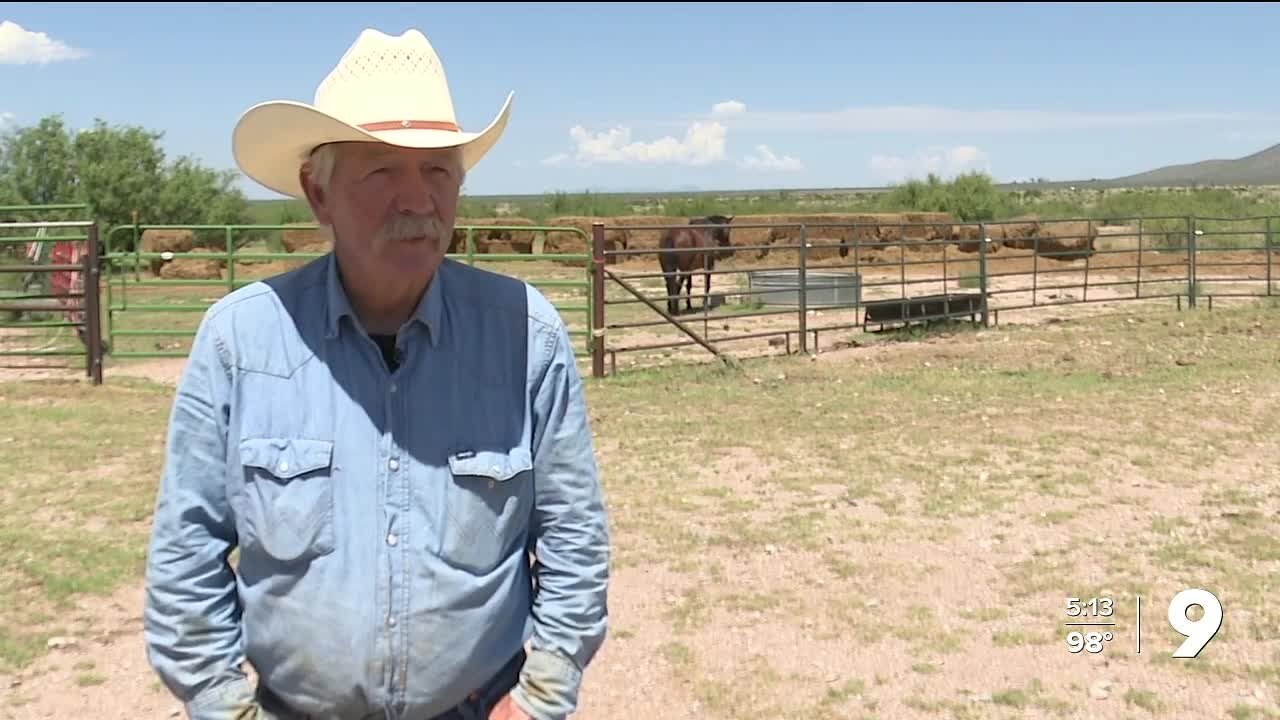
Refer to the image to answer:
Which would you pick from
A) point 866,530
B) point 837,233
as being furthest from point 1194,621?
point 837,233

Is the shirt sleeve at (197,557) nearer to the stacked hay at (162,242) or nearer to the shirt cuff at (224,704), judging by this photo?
the shirt cuff at (224,704)

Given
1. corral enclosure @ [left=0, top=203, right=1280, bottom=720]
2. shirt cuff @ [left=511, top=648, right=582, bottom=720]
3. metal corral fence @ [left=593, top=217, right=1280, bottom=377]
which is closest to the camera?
shirt cuff @ [left=511, top=648, right=582, bottom=720]

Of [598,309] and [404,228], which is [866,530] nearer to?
[404,228]

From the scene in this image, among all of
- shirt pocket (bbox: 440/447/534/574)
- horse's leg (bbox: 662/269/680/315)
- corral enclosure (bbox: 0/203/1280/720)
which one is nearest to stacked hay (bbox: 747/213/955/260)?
horse's leg (bbox: 662/269/680/315)

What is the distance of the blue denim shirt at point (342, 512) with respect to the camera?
5.81ft

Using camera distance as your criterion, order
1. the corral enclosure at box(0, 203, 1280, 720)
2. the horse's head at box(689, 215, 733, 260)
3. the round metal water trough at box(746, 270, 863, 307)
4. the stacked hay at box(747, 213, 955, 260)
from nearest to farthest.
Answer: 1. the corral enclosure at box(0, 203, 1280, 720)
2. the round metal water trough at box(746, 270, 863, 307)
3. the horse's head at box(689, 215, 733, 260)
4. the stacked hay at box(747, 213, 955, 260)

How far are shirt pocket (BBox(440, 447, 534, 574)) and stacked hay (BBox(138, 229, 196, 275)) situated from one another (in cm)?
2124

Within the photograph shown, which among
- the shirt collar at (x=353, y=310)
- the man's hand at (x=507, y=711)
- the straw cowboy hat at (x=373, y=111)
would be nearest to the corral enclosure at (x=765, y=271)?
the straw cowboy hat at (x=373, y=111)

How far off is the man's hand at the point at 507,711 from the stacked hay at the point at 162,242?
835 inches

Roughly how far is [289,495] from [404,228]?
41 centimetres

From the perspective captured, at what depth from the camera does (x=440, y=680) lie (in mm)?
1817

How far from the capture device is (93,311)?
440 inches

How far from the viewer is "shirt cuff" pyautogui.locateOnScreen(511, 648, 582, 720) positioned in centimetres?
187

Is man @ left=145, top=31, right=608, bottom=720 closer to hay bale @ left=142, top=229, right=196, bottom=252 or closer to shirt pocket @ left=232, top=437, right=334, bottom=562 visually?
shirt pocket @ left=232, top=437, right=334, bottom=562
